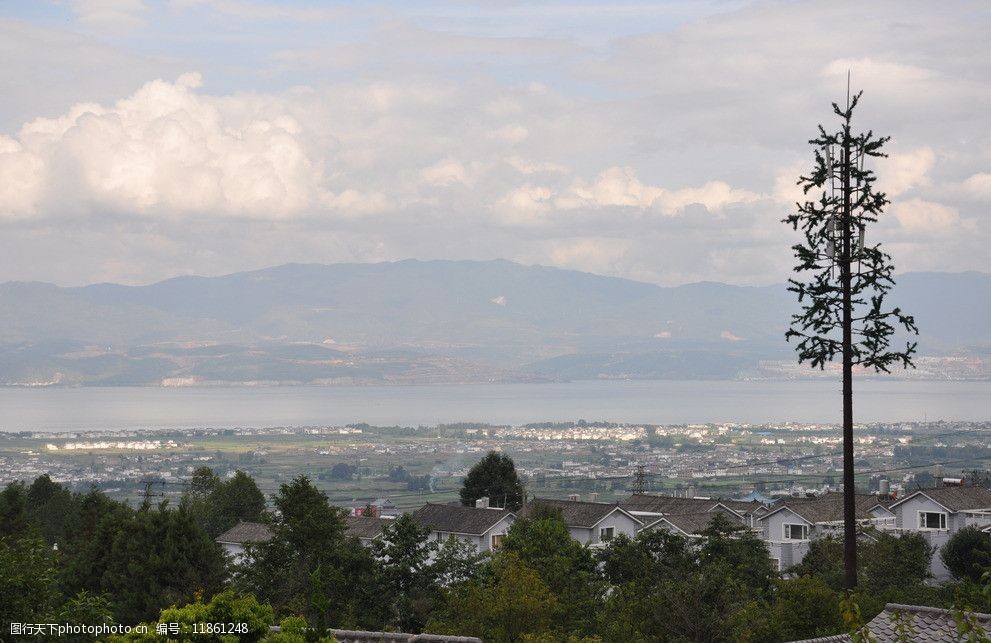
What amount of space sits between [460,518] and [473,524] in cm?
112

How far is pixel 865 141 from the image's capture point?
19.7 m

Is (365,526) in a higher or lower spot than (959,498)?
lower

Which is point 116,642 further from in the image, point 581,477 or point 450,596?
point 581,477

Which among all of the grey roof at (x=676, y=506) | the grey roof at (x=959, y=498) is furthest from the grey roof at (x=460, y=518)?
the grey roof at (x=959, y=498)

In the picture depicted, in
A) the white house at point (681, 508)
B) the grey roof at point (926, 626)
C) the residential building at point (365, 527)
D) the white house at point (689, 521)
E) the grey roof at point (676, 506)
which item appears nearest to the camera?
the grey roof at point (926, 626)

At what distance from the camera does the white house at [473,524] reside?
1896 inches

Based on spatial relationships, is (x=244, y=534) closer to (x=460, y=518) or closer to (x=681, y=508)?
(x=460, y=518)

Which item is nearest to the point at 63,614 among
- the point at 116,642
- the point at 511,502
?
the point at 116,642

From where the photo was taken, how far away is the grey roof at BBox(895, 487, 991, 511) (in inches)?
1992

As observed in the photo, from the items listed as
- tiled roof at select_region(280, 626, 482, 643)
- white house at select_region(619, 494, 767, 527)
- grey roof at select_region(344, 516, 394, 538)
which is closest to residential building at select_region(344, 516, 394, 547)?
grey roof at select_region(344, 516, 394, 538)

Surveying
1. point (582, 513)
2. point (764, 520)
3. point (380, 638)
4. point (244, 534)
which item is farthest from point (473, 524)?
point (380, 638)

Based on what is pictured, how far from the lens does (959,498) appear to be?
169ft

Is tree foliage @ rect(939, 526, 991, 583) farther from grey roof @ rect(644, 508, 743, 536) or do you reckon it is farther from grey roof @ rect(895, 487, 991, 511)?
grey roof @ rect(644, 508, 743, 536)

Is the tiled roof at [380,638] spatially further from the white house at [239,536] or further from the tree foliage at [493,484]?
the tree foliage at [493,484]
